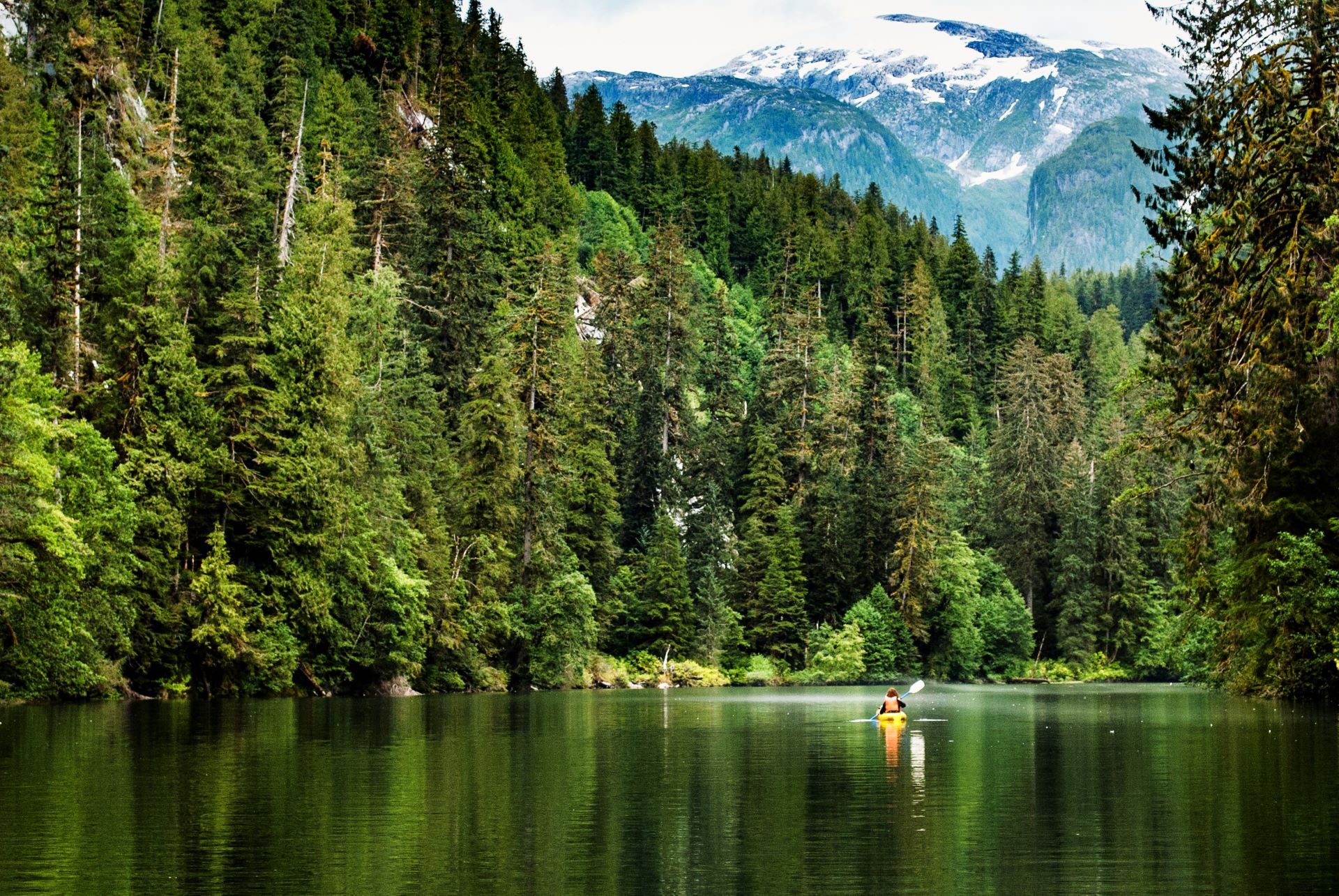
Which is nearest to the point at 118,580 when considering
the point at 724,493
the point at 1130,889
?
the point at 1130,889

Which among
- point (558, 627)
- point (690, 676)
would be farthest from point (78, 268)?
point (690, 676)

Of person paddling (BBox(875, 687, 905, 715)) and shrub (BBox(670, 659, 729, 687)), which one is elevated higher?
person paddling (BBox(875, 687, 905, 715))

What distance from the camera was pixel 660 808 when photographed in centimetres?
1966

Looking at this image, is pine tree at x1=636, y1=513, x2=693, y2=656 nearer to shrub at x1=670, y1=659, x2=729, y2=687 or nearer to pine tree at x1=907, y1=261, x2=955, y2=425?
shrub at x1=670, y1=659, x2=729, y2=687

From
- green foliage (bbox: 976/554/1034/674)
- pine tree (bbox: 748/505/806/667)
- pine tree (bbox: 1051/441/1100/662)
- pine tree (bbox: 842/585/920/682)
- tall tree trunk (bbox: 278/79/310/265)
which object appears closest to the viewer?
tall tree trunk (bbox: 278/79/310/265)

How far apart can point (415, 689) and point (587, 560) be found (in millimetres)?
23093

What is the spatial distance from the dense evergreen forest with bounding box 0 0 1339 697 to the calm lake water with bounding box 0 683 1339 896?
7.81 m

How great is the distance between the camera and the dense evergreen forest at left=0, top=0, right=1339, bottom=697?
37000 mm

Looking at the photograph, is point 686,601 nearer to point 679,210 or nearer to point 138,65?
point 138,65

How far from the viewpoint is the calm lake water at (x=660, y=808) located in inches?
545

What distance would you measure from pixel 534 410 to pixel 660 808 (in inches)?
2414

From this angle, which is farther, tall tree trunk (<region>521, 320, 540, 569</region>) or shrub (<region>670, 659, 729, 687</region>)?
shrub (<region>670, 659, 729, 687</region>)

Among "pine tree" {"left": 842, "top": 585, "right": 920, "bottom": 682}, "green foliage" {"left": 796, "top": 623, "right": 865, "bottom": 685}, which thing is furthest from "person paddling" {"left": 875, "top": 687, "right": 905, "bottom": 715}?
"pine tree" {"left": 842, "top": 585, "right": 920, "bottom": 682}

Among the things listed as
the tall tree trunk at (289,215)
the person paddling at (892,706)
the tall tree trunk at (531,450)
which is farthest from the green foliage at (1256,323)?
the tall tree trunk at (289,215)
